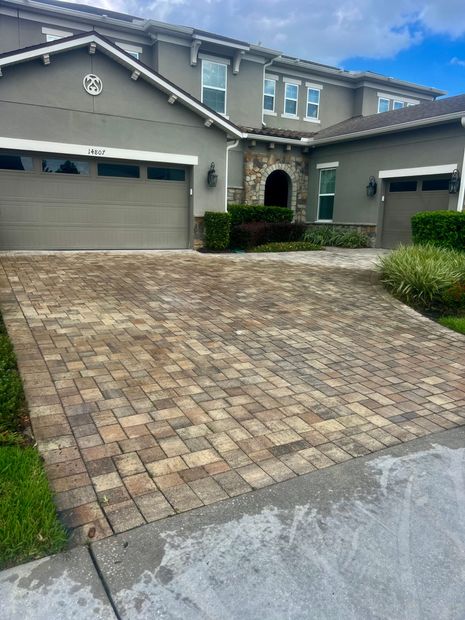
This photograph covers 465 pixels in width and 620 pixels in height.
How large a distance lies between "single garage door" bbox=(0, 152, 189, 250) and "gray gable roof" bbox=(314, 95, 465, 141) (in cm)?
694

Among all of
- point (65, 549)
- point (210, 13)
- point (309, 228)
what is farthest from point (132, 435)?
point (210, 13)

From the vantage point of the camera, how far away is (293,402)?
411cm

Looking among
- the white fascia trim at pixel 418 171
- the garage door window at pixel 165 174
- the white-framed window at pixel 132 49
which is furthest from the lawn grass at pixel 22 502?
the white-framed window at pixel 132 49

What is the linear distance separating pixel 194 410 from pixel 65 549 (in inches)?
65.5

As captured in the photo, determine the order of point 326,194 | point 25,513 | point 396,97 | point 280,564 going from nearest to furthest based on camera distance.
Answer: point 280,564
point 25,513
point 326,194
point 396,97

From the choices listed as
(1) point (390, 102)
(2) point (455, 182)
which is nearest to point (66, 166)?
(2) point (455, 182)

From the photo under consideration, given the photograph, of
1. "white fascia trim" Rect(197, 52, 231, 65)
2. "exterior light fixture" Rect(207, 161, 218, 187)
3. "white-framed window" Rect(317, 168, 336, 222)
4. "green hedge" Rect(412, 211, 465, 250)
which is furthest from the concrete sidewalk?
"white fascia trim" Rect(197, 52, 231, 65)

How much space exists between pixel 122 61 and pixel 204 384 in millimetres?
10418

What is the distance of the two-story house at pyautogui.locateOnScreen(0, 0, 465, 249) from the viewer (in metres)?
11.3

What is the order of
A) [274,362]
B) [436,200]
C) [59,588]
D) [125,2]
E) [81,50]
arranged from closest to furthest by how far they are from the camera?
[59,588] < [274,362] < [81,50] < [436,200] < [125,2]

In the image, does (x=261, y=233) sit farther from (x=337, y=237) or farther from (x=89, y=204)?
(x=89, y=204)

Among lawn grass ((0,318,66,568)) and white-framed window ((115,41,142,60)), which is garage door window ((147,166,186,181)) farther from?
lawn grass ((0,318,66,568))

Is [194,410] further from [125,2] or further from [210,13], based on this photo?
[210,13]

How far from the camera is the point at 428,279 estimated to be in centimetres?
788
